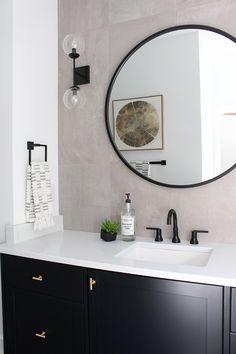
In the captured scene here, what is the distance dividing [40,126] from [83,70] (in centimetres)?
50

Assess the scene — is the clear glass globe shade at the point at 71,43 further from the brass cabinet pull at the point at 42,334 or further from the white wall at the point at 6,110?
the brass cabinet pull at the point at 42,334

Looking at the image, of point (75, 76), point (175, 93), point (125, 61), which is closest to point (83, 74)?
→ point (75, 76)

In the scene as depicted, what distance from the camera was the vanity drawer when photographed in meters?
1.47

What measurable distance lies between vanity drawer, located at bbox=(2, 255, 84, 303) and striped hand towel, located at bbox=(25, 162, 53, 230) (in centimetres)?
30

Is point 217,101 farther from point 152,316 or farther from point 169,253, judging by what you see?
point 152,316

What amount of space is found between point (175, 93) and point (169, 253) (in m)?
0.95

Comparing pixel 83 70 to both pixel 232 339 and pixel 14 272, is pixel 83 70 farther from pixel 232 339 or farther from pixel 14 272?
pixel 232 339

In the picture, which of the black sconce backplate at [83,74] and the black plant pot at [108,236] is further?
the black sconce backplate at [83,74]

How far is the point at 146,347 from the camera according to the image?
1318mm

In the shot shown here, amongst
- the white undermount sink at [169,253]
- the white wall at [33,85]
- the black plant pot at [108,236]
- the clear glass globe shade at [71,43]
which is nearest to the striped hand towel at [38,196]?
the white wall at [33,85]

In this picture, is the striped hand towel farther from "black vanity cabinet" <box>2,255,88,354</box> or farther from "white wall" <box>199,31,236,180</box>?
"white wall" <box>199,31,236,180</box>

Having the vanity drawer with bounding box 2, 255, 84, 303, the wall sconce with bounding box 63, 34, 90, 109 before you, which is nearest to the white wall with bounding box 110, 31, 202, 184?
the wall sconce with bounding box 63, 34, 90, 109

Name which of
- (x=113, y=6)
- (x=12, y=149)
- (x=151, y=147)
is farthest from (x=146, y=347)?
(x=113, y=6)

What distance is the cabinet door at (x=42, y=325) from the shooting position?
4.85 feet
